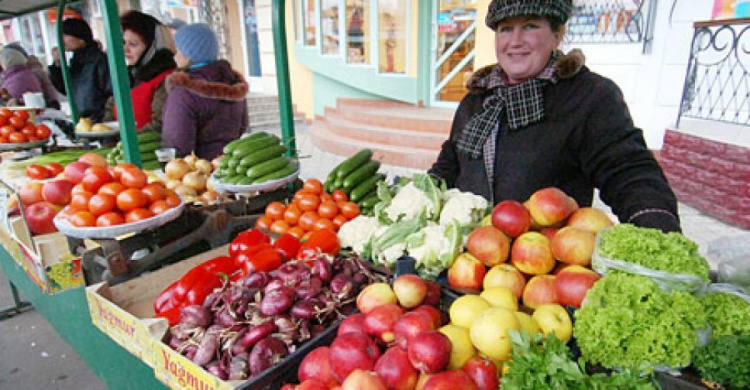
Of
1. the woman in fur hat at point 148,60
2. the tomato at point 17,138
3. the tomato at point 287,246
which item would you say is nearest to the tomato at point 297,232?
the tomato at point 287,246

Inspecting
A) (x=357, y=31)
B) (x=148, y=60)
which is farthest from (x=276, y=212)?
(x=357, y=31)

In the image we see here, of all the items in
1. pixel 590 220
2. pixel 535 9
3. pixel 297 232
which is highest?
pixel 535 9

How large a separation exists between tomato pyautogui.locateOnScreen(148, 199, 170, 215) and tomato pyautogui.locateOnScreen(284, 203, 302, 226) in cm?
61

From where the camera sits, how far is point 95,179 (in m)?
2.24

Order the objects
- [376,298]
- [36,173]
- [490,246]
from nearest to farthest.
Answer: [376,298] < [490,246] < [36,173]

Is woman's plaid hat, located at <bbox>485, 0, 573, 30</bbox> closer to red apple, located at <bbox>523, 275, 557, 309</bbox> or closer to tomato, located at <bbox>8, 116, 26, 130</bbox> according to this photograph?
red apple, located at <bbox>523, 275, 557, 309</bbox>

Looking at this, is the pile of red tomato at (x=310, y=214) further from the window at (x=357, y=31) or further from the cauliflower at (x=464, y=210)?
the window at (x=357, y=31)

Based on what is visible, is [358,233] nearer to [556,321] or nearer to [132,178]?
[556,321]

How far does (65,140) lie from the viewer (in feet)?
20.3

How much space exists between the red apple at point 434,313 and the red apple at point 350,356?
0.60 feet

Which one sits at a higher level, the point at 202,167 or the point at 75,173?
the point at 75,173

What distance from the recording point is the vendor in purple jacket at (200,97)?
350cm

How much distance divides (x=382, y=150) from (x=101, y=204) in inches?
239

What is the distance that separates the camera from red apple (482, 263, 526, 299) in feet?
4.69
